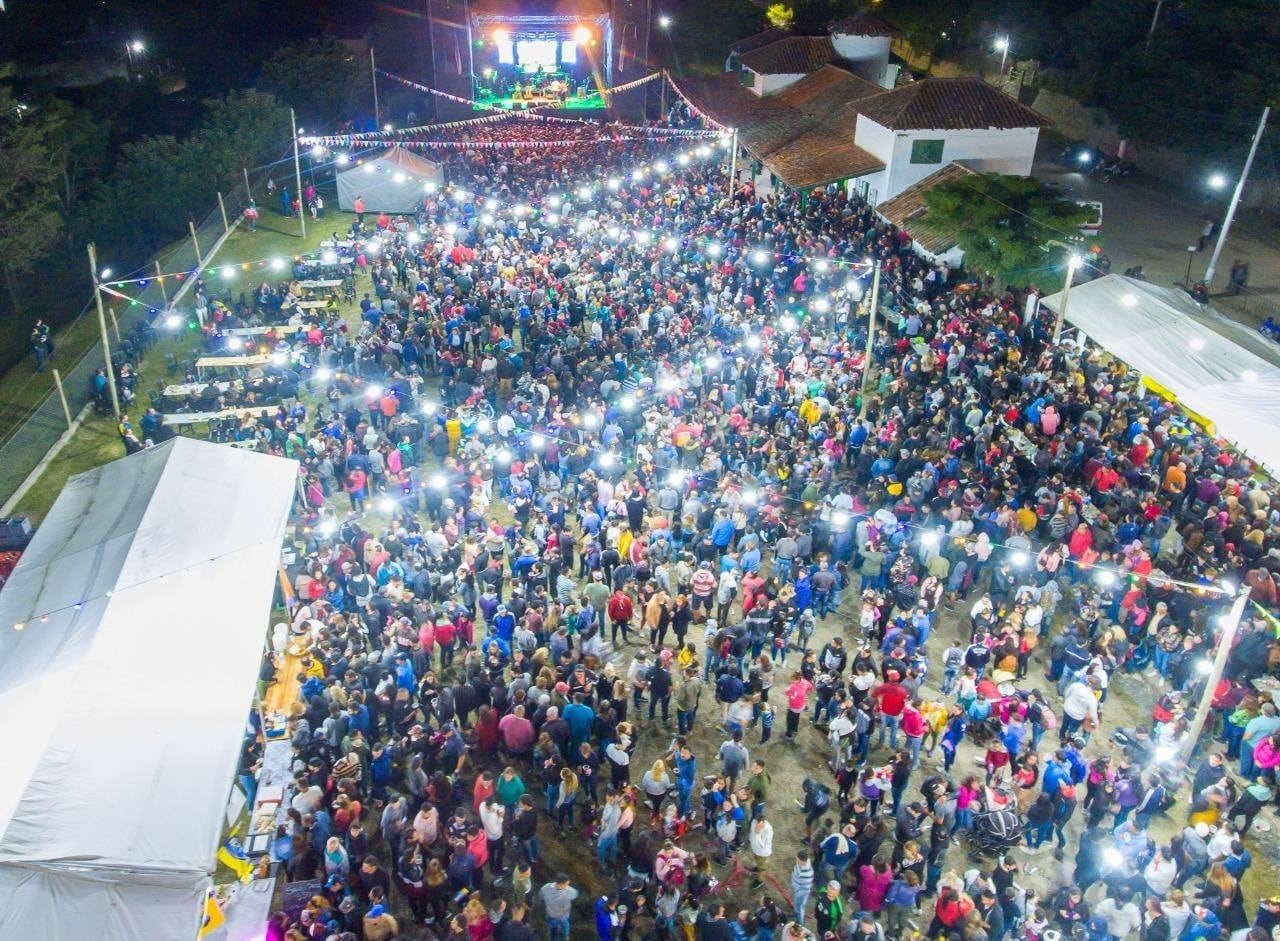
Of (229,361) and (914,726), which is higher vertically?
(914,726)

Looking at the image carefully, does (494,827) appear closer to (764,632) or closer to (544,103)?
(764,632)

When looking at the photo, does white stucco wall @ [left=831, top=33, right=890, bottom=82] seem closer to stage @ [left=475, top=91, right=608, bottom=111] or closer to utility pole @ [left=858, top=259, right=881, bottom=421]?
stage @ [left=475, top=91, right=608, bottom=111]

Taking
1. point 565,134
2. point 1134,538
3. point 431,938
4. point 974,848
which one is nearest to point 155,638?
point 431,938

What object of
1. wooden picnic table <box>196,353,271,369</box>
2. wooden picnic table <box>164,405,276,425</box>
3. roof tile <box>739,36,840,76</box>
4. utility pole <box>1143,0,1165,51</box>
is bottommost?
wooden picnic table <box>196,353,271,369</box>

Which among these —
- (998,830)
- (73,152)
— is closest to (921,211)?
(998,830)

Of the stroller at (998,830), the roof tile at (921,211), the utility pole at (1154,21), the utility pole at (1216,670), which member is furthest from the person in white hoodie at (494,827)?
the utility pole at (1154,21)

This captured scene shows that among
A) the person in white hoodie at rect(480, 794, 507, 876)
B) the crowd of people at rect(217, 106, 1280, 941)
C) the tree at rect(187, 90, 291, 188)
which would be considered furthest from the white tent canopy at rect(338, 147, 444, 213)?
the person in white hoodie at rect(480, 794, 507, 876)

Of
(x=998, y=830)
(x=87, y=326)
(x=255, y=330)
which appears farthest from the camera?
(x=87, y=326)
